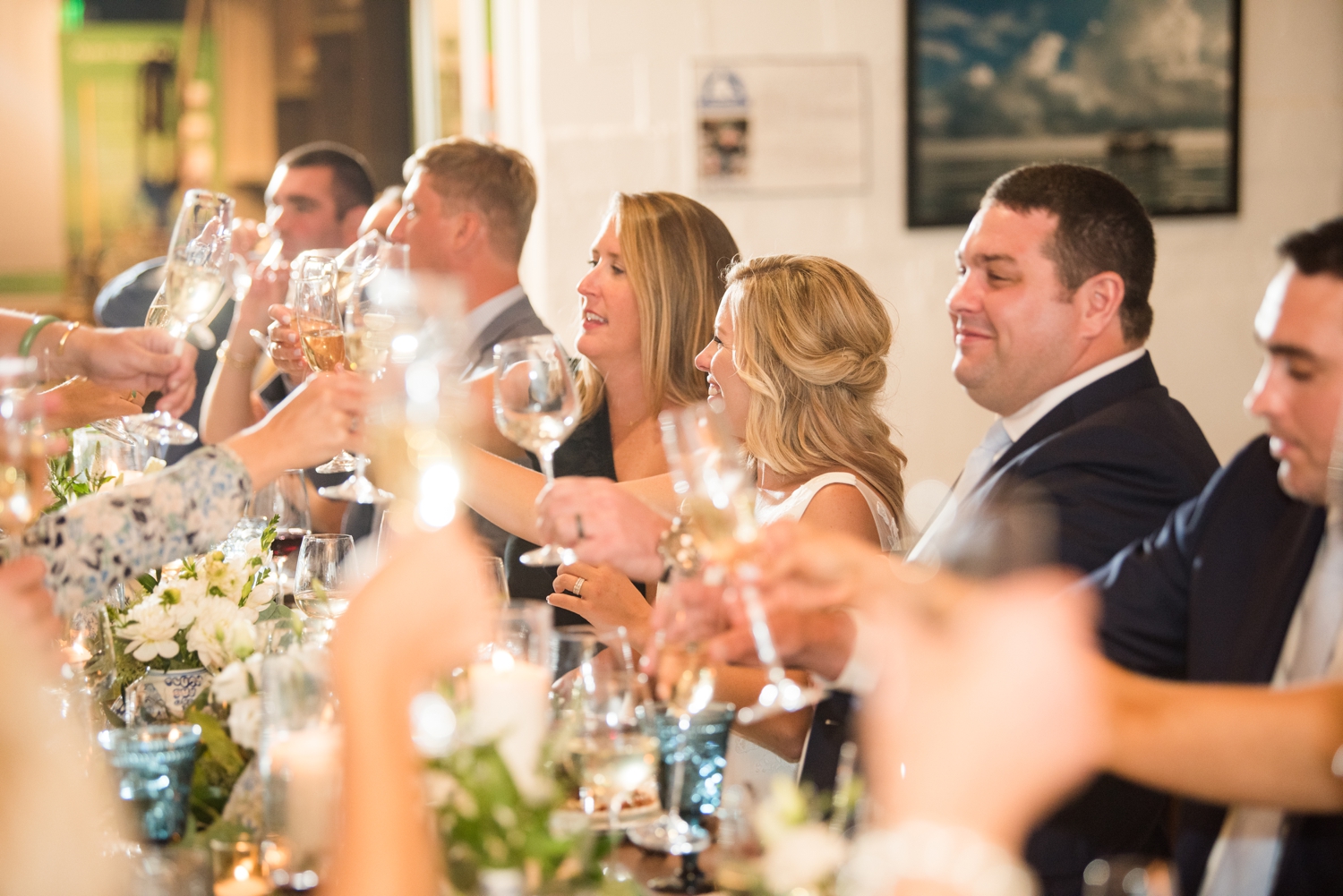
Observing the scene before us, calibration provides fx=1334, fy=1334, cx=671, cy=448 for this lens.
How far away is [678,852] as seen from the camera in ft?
4.10

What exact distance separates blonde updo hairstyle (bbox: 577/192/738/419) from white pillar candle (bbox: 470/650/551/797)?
→ 1.35 meters

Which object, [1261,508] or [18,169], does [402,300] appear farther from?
[18,169]

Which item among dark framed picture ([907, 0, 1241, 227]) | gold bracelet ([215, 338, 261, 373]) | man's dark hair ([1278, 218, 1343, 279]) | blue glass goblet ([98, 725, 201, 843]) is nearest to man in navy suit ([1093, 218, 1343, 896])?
man's dark hair ([1278, 218, 1343, 279])

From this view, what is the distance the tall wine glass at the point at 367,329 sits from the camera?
1.53 metres

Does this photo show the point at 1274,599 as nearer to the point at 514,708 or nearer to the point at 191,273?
the point at 514,708

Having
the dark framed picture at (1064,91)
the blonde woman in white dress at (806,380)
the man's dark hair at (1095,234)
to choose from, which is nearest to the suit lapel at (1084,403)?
the man's dark hair at (1095,234)

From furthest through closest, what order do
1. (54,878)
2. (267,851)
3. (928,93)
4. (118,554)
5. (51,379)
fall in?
1. (928,93)
2. (51,379)
3. (118,554)
4. (267,851)
5. (54,878)

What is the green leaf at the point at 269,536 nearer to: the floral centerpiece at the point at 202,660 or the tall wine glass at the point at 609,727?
the floral centerpiece at the point at 202,660

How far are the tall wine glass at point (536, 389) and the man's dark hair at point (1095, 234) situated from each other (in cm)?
100

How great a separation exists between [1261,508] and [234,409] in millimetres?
2642

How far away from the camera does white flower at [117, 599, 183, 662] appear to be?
1646 millimetres

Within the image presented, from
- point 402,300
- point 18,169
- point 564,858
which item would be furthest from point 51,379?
point 18,169

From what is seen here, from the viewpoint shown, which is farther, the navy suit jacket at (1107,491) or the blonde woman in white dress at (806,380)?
the blonde woman in white dress at (806,380)

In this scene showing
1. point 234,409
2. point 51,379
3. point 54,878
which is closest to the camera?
point 54,878
